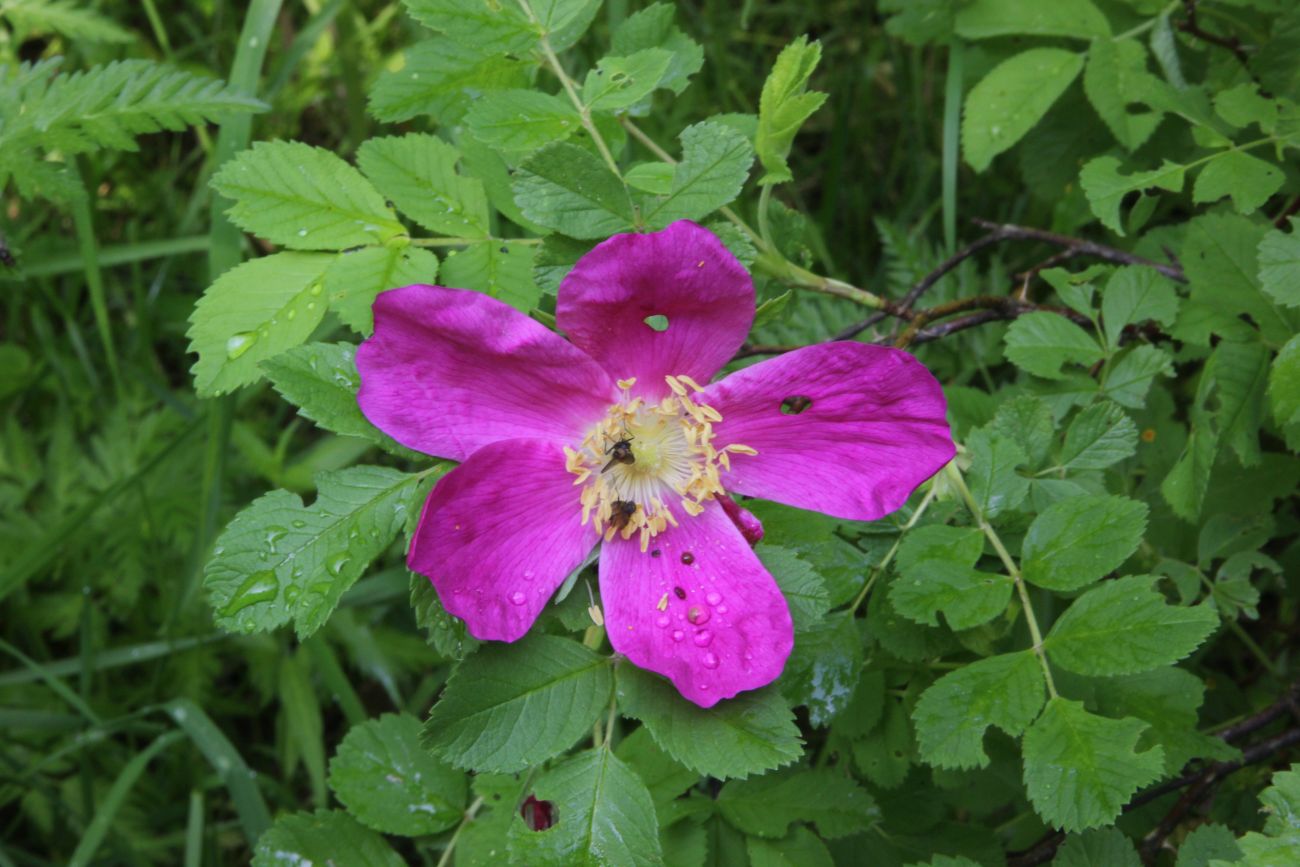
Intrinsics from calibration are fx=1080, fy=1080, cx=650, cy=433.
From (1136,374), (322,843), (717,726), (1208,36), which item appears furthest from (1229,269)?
(322,843)

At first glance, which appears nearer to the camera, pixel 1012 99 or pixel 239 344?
pixel 239 344

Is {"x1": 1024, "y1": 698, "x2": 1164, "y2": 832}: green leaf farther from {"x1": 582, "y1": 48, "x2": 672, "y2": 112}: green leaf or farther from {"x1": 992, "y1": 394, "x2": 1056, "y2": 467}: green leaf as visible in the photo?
{"x1": 582, "y1": 48, "x2": 672, "y2": 112}: green leaf

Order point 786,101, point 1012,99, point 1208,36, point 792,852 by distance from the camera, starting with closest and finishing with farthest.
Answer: point 786,101, point 792,852, point 1208,36, point 1012,99

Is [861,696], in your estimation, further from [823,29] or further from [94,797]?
[823,29]

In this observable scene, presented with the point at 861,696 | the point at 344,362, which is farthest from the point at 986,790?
the point at 344,362

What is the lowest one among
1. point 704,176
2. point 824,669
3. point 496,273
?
point 824,669

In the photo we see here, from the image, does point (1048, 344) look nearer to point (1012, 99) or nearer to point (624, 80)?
point (1012, 99)

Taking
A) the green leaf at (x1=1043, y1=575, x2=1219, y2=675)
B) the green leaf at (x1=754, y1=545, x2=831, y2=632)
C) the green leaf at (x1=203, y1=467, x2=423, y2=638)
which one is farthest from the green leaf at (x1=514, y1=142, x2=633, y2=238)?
the green leaf at (x1=1043, y1=575, x2=1219, y2=675)
